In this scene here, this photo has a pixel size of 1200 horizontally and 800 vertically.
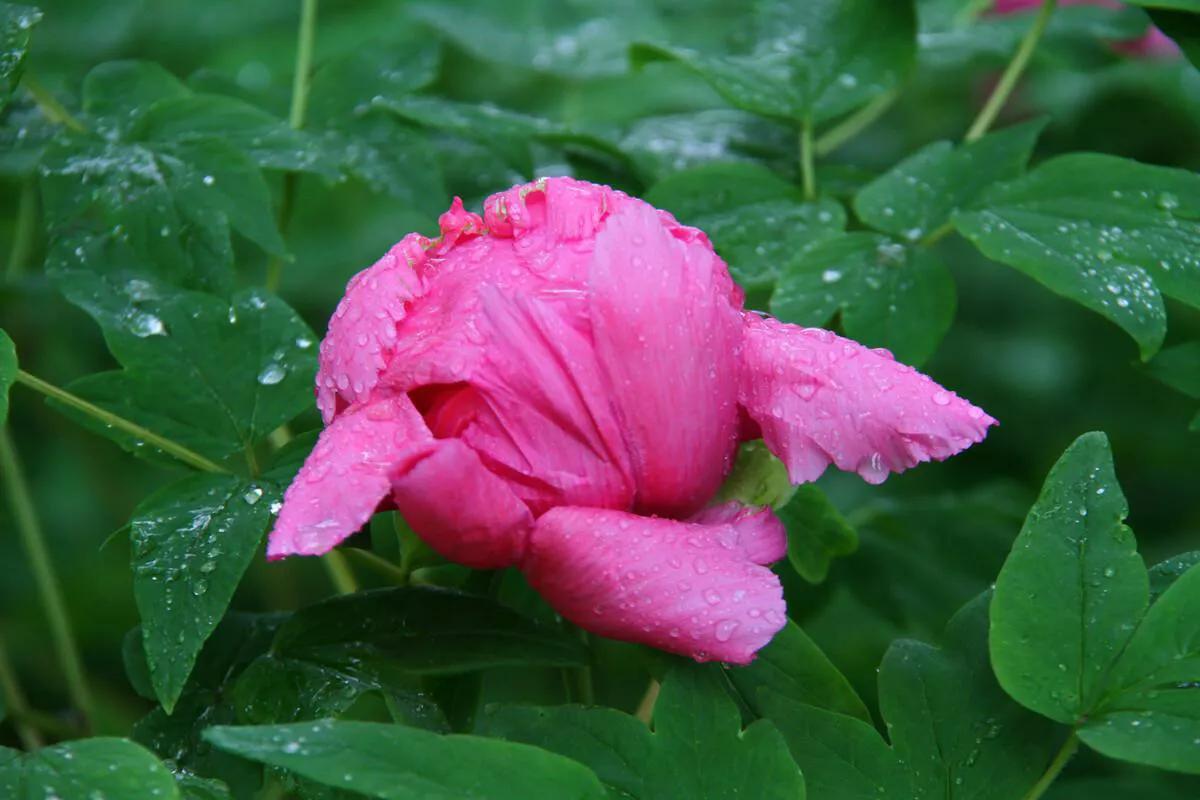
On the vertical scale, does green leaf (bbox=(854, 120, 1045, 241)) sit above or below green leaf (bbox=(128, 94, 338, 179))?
below

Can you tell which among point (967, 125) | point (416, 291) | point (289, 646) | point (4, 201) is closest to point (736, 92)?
point (416, 291)

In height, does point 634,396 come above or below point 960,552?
above

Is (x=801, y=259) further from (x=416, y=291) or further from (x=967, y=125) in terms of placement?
(x=967, y=125)

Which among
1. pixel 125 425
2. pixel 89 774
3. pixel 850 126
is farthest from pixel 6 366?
pixel 850 126

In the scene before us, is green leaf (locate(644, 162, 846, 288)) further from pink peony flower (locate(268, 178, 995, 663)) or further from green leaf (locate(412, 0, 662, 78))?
green leaf (locate(412, 0, 662, 78))

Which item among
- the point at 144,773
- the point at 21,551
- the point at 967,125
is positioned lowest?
the point at 21,551

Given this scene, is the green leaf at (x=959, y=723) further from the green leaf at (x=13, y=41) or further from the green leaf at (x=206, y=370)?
the green leaf at (x=13, y=41)

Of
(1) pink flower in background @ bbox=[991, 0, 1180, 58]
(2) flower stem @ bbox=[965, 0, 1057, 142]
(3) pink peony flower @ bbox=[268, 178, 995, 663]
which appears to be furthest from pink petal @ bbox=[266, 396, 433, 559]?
(1) pink flower in background @ bbox=[991, 0, 1180, 58]

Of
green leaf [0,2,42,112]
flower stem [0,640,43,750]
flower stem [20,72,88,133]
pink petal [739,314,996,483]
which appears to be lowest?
flower stem [0,640,43,750]
